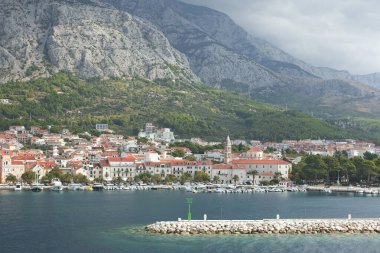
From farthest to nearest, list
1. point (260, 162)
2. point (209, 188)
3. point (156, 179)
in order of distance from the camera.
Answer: point (260, 162)
point (156, 179)
point (209, 188)

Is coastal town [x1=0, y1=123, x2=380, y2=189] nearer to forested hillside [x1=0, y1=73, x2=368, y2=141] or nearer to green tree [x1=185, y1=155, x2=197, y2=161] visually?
green tree [x1=185, y1=155, x2=197, y2=161]

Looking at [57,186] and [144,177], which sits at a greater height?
[144,177]

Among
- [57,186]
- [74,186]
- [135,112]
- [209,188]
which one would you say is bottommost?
[209,188]

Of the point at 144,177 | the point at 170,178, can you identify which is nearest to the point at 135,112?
the point at 144,177

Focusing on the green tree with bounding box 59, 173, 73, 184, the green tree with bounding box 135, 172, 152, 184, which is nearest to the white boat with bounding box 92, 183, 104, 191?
the green tree with bounding box 59, 173, 73, 184

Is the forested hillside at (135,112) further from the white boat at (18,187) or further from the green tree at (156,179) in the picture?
the white boat at (18,187)

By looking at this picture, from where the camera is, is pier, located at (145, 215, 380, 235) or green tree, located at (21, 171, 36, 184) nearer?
pier, located at (145, 215, 380, 235)

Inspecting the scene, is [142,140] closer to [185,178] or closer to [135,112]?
[135,112]
